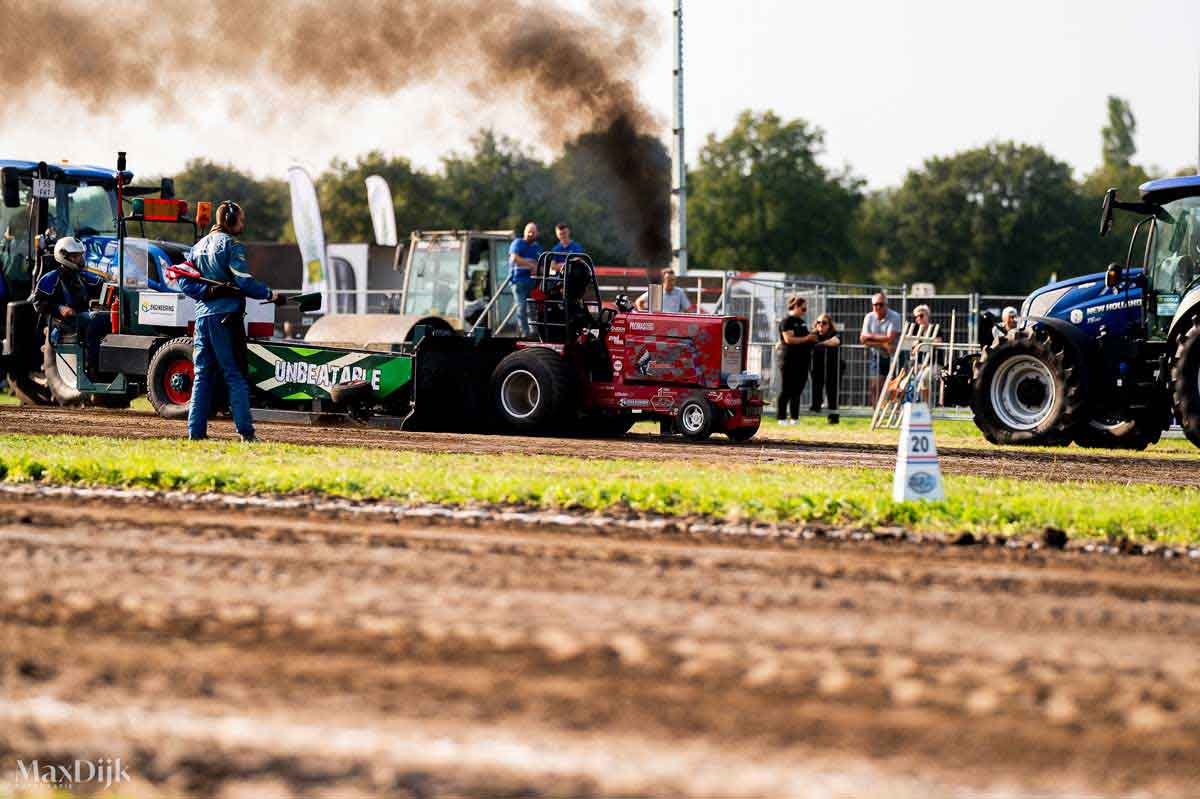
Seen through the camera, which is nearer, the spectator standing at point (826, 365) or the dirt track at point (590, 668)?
the dirt track at point (590, 668)

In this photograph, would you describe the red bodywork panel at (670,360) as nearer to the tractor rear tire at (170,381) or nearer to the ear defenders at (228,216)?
the ear defenders at (228,216)

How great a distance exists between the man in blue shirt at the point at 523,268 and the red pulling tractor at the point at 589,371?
5.11 ft

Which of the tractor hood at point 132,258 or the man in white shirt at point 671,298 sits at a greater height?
the tractor hood at point 132,258

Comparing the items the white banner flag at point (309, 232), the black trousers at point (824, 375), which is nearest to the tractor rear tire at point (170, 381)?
the black trousers at point (824, 375)

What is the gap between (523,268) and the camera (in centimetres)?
1873

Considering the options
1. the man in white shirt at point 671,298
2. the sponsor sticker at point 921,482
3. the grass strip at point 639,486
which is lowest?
the grass strip at point 639,486

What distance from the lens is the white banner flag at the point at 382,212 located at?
98.8 feet

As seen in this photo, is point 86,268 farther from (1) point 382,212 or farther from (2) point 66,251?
(1) point 382,212

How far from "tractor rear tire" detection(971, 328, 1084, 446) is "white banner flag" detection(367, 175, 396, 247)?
51.1ft

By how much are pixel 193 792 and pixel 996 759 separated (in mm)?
1963

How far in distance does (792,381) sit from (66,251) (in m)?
9.37

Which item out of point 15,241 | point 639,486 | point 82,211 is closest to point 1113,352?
point 639,486

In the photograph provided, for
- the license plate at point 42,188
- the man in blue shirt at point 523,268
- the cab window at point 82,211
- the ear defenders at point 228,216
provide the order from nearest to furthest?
the ear defenders at point 228,216 → the man in blue shirt at point 523,268 → the license plate at point 42,188 → the cab window at point 82,211

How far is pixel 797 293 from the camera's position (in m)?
24.1
